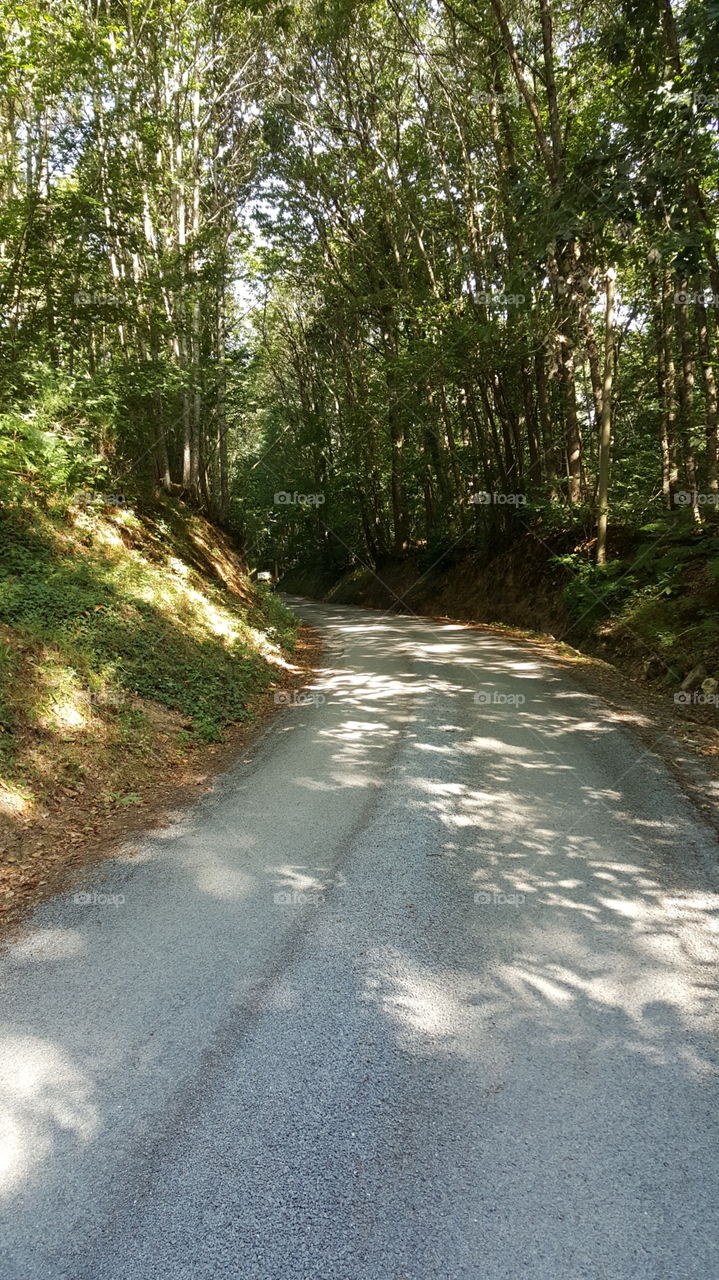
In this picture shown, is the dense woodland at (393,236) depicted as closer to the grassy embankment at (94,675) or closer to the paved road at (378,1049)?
the grassy embankment at (94,675)

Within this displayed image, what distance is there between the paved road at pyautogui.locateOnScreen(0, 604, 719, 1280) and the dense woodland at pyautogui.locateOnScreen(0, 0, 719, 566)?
255 inches

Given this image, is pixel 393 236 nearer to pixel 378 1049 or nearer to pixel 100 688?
pixel 100 688

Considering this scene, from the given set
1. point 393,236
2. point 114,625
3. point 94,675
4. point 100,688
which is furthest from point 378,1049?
point 393,236

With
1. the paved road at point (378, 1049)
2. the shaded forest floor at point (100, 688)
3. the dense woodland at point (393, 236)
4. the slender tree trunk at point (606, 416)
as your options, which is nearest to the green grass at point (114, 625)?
the shaded forest floor at point (100, 688)

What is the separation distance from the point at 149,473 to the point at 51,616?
7.97 m

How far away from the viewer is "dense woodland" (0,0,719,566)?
907cm

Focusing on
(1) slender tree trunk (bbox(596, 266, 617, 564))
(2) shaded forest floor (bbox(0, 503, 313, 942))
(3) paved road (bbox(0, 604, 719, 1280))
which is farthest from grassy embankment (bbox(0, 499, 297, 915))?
(1) slender tree trunk (bbox(596, 266, 617, 564))

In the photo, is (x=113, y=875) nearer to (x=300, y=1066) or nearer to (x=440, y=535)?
(x=300, y=1066)

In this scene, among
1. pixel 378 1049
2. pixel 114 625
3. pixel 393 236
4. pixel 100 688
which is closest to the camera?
pixel 378 1049

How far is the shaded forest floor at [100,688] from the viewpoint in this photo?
17.7 ft

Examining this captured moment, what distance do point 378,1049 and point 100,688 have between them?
5014 mm

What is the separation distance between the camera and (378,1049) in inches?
118

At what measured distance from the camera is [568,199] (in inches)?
340

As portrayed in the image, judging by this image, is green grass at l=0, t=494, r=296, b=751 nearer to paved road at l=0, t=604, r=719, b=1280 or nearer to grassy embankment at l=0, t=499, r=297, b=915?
grassy embankment at l=0, t=499, r=297, b=915
